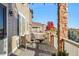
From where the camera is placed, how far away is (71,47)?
654 centimetres

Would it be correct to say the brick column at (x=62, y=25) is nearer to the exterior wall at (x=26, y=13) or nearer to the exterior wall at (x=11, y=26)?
the exterior wall at (x=26, y=13)

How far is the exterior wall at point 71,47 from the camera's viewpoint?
636 centimetres

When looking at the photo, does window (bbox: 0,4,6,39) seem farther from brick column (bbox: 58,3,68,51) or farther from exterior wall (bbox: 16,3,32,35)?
Answer: brick column (bbox: 58,3,68,51)

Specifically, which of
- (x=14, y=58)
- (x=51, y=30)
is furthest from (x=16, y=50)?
(x=51, y=30)

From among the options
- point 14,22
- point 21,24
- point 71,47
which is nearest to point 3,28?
point 14,22

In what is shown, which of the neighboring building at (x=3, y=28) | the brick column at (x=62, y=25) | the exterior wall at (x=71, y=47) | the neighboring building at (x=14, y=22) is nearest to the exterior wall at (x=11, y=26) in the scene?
the neighboring building at (x=14, y=22)

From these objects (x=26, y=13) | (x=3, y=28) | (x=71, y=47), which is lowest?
(x=71, y=47)

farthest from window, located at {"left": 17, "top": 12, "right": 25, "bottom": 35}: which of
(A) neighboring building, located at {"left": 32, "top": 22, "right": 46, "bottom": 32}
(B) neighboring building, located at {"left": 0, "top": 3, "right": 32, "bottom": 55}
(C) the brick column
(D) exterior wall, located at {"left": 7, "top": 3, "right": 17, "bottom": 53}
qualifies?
(C) the brick column

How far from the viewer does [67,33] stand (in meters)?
6.66

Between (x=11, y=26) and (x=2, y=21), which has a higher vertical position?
(x=2, y=21)

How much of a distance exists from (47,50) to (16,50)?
88 cm

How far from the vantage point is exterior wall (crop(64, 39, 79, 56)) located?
636 cm

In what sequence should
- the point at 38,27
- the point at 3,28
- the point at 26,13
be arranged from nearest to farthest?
the point at 38,27, the point at 3,28, the point at 26,13

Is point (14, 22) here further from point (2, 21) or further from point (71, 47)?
point (71, 47)
